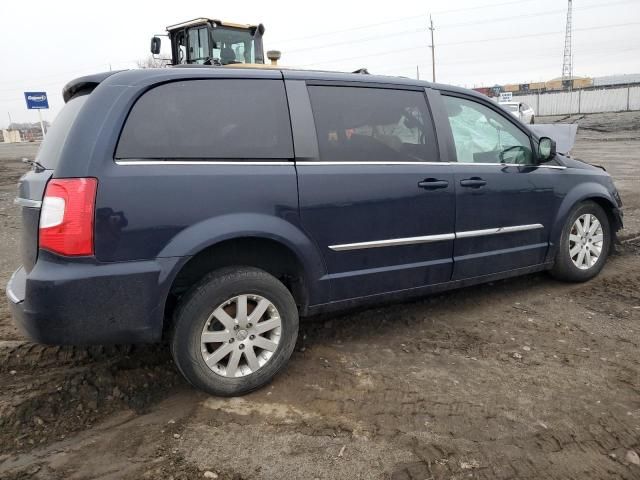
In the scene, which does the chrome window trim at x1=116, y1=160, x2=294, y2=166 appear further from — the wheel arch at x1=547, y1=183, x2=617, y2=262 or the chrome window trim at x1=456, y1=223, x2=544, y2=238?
the wheel arch at x1=547, y1=183, x2=617, y2=262

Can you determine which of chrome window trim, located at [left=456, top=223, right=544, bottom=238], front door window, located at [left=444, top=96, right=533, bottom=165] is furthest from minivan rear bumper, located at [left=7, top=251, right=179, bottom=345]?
front door window, located at [left=444, top=96, right=533, bottom=165]

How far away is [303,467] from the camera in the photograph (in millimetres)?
2410

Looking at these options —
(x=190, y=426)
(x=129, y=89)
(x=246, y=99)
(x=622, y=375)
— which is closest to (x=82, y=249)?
(x=129, y=89)

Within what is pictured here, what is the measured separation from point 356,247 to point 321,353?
0.80 m

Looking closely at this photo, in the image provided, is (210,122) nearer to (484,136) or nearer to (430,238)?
(430,238)

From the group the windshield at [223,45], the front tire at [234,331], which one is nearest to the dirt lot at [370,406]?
the front tire at [234,331]

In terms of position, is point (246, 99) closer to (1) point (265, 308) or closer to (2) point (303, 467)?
(1) point (265, 308)

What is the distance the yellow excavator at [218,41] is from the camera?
1132 cm

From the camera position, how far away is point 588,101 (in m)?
42.2

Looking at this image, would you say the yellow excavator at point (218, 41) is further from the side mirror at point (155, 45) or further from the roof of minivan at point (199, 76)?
the roof of minivan at point (199, 76)

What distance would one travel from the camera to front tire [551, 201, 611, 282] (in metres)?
4.61

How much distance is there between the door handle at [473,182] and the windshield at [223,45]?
8.76 metres

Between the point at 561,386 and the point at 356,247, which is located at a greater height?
the point at 356,247

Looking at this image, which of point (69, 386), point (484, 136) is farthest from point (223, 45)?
point (69, 386)
